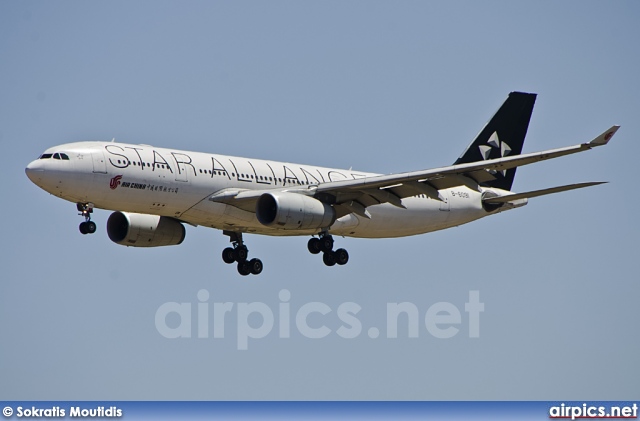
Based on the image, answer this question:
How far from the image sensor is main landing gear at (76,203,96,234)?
162 ft

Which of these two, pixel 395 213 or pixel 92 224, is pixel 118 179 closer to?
pixel 92 224

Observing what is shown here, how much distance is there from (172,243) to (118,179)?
274 inches

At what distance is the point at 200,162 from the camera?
51.6 m

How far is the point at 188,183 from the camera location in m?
50.8

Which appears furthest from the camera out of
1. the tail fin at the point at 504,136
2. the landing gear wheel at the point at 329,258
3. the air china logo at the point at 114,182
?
the tail fin at the point at 504,136

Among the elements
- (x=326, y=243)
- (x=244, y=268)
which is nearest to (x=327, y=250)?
(x=326, y=243)

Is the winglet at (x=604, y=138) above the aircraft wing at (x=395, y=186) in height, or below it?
below

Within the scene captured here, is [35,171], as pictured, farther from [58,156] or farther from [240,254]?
[240,254]

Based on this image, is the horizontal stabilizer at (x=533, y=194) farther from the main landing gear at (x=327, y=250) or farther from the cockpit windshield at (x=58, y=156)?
the cockpit windshield at (x=58, y=156)

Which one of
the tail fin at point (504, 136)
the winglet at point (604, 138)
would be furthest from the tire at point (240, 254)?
the winglet at point (604, 138)

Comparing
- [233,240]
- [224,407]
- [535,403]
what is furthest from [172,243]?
[535,403]

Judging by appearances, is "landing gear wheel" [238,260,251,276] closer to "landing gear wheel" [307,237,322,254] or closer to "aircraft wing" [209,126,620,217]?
"landing gear wheel" [307,237,322,254]

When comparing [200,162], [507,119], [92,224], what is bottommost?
[92,224]

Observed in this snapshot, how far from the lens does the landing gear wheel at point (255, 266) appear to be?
2244 inches
